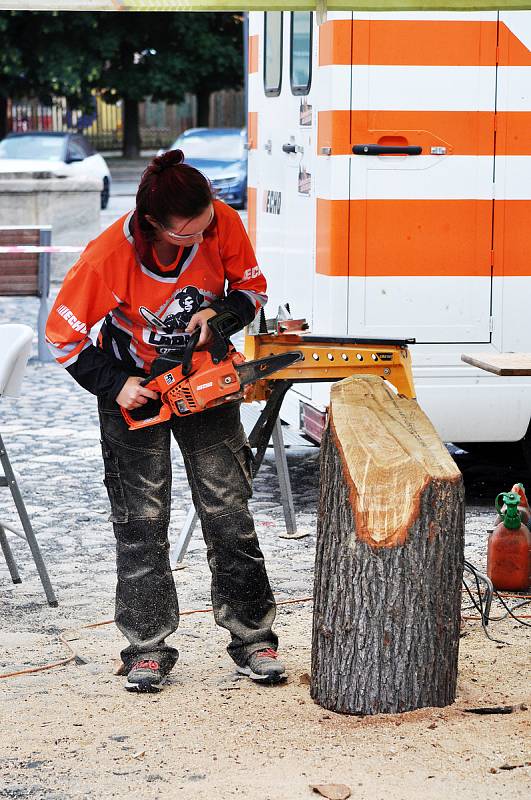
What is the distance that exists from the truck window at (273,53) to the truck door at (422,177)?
3.98ft

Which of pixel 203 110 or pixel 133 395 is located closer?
pixel 133 395

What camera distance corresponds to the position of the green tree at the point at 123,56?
36.2 m

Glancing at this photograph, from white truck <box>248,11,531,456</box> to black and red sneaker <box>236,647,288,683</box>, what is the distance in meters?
2.19

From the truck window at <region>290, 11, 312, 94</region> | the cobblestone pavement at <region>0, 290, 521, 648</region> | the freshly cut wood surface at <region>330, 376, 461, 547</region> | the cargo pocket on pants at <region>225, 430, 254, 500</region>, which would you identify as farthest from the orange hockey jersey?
the truck window at <region>290, 11, 312, 94</region>

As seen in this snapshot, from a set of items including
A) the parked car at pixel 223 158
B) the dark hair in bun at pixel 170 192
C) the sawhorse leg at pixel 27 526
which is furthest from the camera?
the parked car at pixel 223 158

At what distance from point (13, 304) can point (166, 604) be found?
33.1ft

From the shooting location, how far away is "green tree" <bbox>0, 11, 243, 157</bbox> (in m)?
36.2

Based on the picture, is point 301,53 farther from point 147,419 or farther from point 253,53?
point 147,419

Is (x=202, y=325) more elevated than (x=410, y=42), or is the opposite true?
(x=410, y=42)

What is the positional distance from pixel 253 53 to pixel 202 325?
4.24 m

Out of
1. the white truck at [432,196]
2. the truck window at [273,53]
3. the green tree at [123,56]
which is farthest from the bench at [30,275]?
the green tree at [123,56]

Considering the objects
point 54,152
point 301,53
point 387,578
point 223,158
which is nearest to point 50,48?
point 54,152

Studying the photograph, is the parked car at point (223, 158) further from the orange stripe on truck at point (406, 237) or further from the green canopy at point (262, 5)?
the green canopy at point (262, 5)

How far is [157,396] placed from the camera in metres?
4.23
